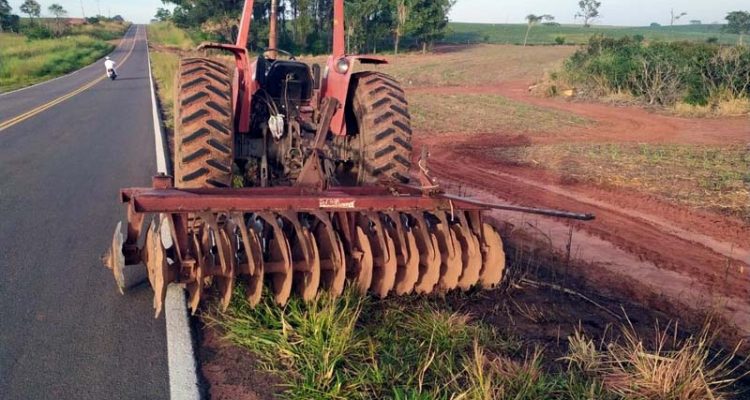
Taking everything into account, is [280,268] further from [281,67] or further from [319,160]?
[281,67]

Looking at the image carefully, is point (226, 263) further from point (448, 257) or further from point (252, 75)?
point (252, 75)

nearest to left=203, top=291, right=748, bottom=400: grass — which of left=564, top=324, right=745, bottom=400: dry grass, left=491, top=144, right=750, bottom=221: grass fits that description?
left=564, top=324, right=745, bottom=400: dry grass

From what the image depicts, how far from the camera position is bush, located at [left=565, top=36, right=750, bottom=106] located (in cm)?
1741

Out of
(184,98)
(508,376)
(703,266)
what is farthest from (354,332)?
(703,266)

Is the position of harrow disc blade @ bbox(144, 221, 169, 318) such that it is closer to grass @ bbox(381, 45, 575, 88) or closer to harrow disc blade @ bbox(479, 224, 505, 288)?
harrow disc blade @ bbox(479, 224, 505, 288)

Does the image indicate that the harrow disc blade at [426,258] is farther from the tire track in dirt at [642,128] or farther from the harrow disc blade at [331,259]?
the tire track in dirt at [642,128]

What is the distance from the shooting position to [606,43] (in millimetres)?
22969

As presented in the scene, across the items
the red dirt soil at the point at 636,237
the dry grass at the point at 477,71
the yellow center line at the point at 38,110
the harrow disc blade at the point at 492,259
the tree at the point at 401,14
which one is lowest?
the red dirt soil at the point at 636,237

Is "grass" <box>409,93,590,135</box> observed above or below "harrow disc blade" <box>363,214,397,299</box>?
below

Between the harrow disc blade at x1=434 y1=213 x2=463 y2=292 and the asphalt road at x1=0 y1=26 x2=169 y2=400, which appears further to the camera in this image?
the harrow disc blade at x1=434 y1=213 x2=463 y2=292

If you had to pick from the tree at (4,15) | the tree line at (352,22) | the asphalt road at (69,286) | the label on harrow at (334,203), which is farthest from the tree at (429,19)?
the tree at (4,15)

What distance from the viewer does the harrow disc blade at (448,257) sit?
13.3ft

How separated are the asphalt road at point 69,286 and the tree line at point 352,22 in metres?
34.2

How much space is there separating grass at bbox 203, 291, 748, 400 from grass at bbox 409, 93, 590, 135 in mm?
9647
